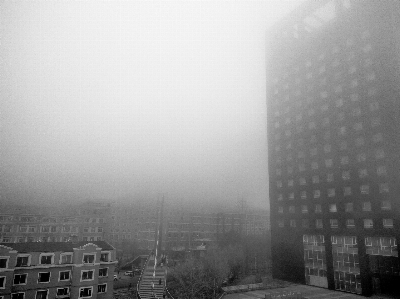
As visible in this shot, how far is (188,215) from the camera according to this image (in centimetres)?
11306

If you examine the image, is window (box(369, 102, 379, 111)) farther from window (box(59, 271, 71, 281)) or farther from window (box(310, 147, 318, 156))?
window (box(59, 271, 71, 281))

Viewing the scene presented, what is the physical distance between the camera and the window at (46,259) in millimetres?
40294

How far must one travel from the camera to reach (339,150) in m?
55.0

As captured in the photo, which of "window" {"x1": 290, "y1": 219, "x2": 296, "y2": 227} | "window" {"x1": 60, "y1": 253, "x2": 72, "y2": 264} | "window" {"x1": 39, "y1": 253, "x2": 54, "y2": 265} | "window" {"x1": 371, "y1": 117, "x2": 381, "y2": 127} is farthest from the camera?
"window" {"x1": 290, "y1": 219, "x2": 296, "y2": 227}

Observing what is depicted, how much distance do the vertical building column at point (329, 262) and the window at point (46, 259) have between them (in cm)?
4673

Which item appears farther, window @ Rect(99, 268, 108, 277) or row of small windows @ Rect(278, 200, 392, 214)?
row of small windows @ Rect(278, 200, 392, 214)

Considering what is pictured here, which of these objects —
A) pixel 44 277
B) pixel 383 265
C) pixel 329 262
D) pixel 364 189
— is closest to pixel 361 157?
pixel 364 189

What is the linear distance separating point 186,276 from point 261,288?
45.1ft

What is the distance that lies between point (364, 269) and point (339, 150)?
70.3ft

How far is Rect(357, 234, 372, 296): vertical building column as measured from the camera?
149 feet

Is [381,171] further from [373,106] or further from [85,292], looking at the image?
[85,292]

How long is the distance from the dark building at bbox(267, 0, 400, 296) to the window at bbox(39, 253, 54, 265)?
145 feet

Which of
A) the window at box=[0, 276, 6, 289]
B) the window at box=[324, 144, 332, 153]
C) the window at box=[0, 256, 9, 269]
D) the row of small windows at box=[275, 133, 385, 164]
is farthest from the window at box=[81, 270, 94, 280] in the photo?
the window at box=[324, 144, 332, 153]

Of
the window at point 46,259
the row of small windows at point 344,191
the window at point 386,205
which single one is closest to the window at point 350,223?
the row of small windows at point 344,191
